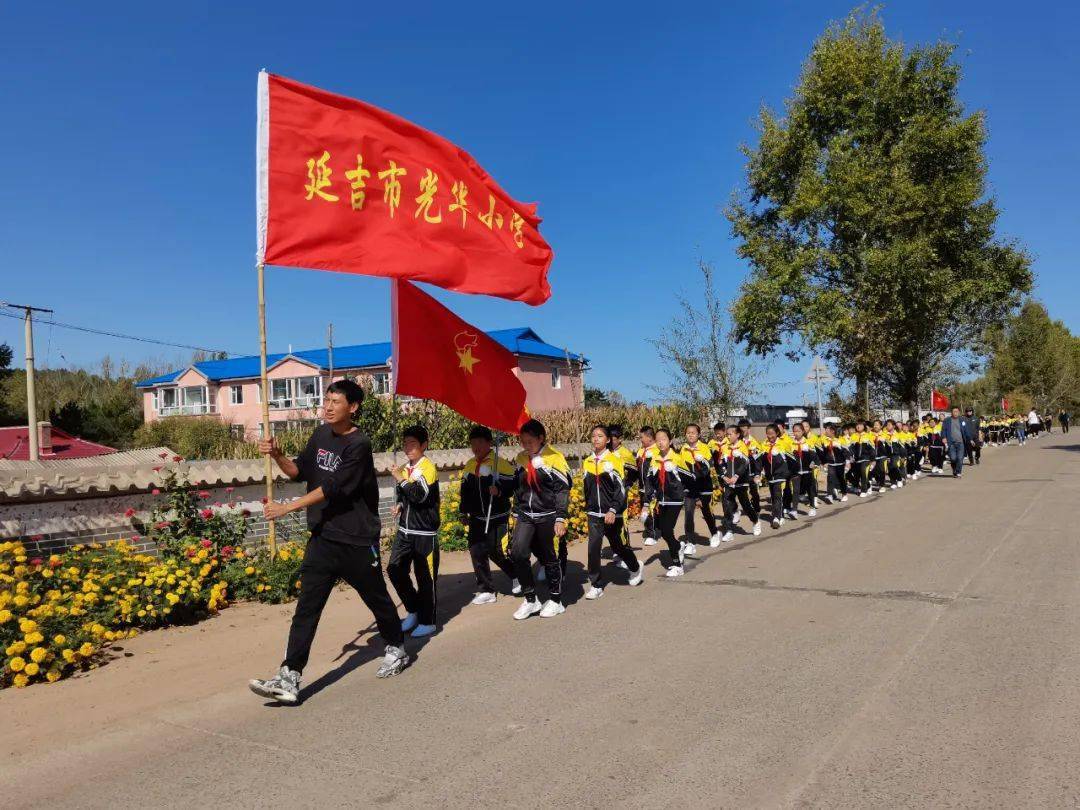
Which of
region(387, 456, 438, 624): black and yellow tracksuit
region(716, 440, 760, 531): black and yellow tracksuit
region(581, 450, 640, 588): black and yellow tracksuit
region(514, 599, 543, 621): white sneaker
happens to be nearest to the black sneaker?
region(387, 456, 438, 624): black and yellow tracksuit

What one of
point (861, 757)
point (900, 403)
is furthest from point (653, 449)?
point (900, 403)

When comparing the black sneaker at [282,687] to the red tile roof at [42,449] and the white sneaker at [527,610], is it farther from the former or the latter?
the red tile roof at [42,449]

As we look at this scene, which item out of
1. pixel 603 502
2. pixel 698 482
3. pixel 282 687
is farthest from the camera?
pixel 698 482

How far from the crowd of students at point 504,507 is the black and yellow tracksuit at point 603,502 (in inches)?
0.5

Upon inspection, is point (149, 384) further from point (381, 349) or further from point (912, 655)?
point (912, 655)

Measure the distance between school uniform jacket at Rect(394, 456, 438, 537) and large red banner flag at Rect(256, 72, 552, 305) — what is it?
1.66 metres

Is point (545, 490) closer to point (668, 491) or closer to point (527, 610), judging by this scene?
point (527, 610)

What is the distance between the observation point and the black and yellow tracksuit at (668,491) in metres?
8.88

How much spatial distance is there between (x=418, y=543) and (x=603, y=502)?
217 centimetres

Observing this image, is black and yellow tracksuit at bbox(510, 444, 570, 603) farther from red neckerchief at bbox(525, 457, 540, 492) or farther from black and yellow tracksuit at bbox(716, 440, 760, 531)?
black and yellow tracksuit at bbox(716, 440, 760, 531)

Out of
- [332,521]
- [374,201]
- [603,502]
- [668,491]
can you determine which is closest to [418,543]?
[332,521]

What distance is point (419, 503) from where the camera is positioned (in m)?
6.60

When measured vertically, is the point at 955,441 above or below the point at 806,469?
above

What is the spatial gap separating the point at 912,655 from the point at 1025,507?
9971 mm
